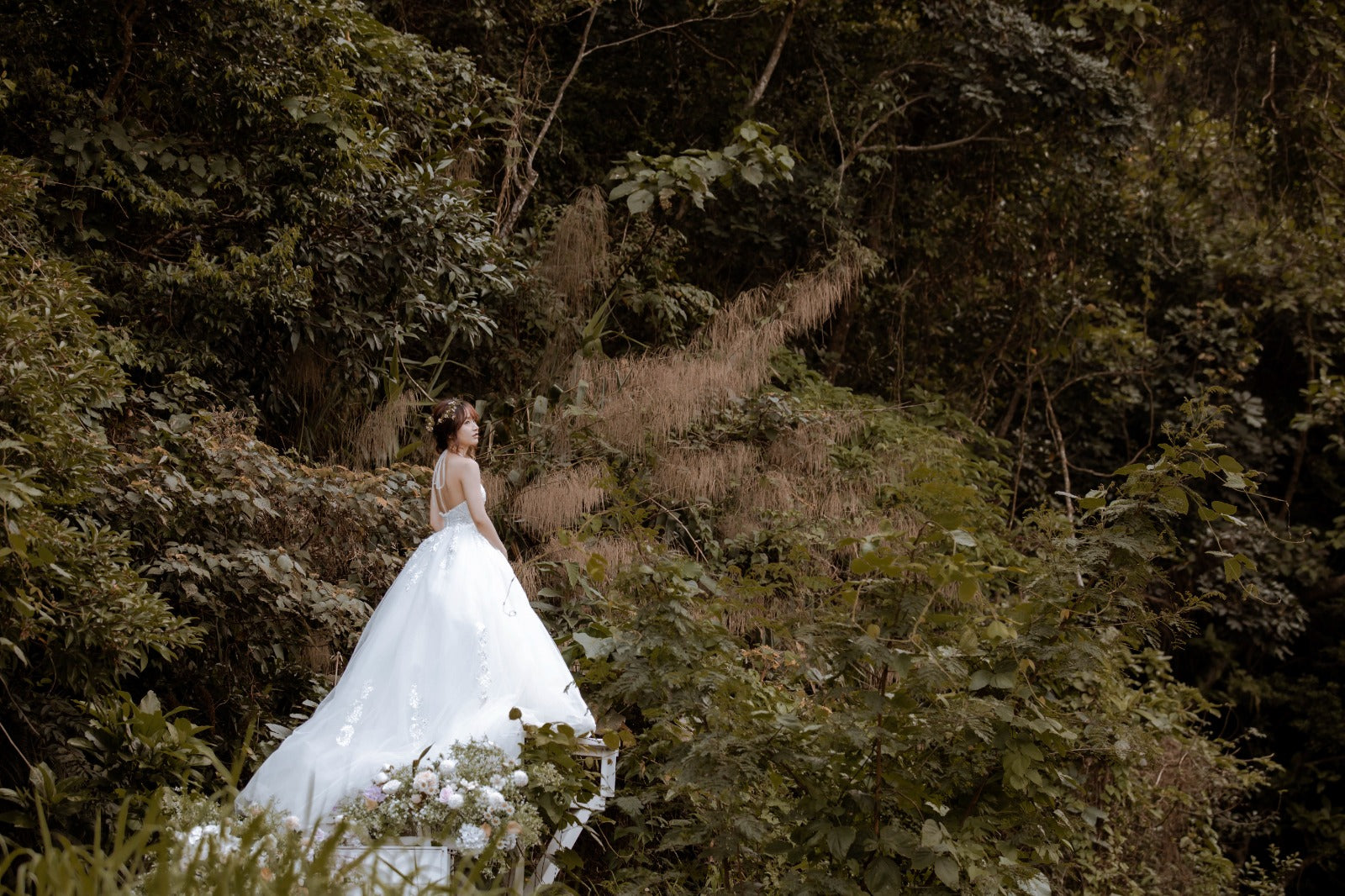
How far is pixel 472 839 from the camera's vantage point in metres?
2.93

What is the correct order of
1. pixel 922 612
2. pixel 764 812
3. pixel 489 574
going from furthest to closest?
pixel 489 574
pixel 764 812
pixel 922 612

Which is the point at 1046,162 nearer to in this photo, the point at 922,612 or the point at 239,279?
the point at 239,279

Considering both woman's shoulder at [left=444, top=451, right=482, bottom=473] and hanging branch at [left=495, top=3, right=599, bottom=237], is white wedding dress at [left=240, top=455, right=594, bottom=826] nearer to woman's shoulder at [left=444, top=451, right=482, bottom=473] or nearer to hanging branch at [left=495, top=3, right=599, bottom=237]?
woman's shoulder at [left=444, top=451, right=482, bottom=473]

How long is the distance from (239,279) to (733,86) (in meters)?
4.63

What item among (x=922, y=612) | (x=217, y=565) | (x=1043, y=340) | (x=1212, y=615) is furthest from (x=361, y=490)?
(x=1212, y=615)

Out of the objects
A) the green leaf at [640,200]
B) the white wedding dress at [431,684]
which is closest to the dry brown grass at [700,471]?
the green leaf at [640,200]

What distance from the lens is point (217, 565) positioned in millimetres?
4441

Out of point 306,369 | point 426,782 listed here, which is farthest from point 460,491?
point 306,369

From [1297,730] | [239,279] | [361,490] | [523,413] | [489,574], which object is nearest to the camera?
[489,574]

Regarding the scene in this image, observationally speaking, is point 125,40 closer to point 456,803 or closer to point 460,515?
point 460,515

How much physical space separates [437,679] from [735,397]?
3.08 metres

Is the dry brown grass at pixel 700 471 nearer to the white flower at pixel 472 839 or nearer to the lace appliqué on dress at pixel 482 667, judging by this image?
the lace appliqué on dress at pixel 482 667

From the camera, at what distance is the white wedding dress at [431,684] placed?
3.68m

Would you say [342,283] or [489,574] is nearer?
[489,574]
